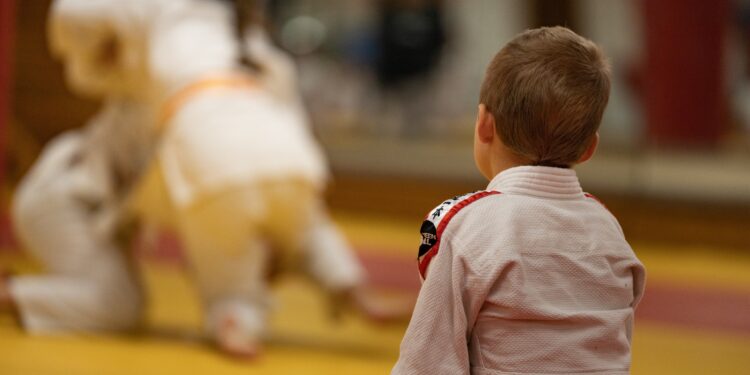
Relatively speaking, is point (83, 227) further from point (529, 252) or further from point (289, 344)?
point (529, 252)

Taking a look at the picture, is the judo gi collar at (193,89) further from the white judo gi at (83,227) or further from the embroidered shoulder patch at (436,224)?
the embroidered shoulder patch at (436,224)

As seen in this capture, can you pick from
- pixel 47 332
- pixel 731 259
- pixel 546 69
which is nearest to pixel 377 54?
pixel 731 259

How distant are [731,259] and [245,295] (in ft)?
7.99

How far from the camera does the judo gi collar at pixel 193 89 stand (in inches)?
88.0

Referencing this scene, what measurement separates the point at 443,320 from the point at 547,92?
26cm

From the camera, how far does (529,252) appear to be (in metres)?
1.04

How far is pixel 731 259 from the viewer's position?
3.95 metres

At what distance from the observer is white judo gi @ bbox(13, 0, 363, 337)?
2.14 meters

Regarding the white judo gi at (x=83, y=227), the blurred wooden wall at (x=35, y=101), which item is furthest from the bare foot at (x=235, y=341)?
the blurred wooden wall at (x=35, y=101)

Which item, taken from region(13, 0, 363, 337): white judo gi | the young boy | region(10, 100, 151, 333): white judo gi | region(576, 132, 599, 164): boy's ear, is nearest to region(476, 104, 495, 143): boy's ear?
the young boy

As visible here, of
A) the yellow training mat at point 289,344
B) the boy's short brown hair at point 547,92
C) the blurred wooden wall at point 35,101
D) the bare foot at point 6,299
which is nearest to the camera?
the boy's short brown hair at point 547,92

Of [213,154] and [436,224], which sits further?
[213,154]

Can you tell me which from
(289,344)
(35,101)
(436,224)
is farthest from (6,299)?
(35,101)

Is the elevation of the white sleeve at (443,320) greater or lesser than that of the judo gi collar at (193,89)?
lesser
